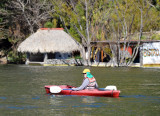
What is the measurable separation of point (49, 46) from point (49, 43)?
462 mm

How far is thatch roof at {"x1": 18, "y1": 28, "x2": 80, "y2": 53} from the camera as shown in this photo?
47.0 m

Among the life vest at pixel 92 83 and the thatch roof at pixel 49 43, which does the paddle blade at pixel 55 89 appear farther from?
the thatch roof at pixel 49 43

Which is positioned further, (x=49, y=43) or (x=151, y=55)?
(x=49, y=43)

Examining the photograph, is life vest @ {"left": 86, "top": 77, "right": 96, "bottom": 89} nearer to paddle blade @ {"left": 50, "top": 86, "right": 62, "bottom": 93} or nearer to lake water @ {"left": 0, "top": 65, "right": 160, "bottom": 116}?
lake water @ {"left": 0, "top": 65, "right": 160, "bottom": 116}

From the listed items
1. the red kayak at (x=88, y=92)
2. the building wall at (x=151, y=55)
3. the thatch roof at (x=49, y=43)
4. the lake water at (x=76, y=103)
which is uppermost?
the thatch roof at (x=49, y=43)

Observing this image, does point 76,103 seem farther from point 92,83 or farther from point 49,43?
point 49,43

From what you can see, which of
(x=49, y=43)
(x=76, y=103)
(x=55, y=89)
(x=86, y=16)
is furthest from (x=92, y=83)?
(x=49, y=43)

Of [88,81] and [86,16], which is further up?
[86,16]

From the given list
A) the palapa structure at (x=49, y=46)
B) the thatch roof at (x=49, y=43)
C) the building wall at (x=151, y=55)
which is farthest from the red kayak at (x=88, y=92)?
the thatch roof at (x=49, y=43)

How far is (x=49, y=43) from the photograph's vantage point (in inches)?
1879

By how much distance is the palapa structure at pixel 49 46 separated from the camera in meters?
47.0

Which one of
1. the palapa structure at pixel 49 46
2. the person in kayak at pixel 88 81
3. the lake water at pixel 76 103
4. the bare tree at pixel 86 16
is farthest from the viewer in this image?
the palapa structure at pixel 49 46

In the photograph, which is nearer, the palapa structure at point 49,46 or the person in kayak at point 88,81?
the person in kayak at point 88,81

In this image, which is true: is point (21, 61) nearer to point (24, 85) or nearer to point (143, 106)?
point (24, 85)
